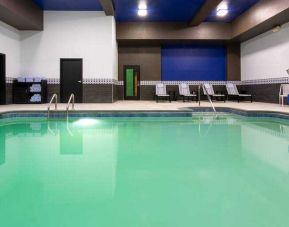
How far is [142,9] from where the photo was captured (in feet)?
35.4

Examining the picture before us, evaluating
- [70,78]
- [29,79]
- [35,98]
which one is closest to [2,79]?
[29,79]

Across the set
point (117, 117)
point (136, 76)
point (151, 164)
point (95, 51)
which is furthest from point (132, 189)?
point (136, 76)

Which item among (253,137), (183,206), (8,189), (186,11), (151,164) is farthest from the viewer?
(186,11)

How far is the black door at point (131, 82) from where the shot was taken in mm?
13758

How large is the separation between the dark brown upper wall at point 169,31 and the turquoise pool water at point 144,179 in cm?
785

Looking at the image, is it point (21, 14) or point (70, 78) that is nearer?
point (21, 14)

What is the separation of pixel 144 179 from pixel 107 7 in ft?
26.0

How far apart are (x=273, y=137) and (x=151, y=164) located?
2628mm

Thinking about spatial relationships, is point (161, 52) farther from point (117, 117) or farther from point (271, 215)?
point (271, 215)

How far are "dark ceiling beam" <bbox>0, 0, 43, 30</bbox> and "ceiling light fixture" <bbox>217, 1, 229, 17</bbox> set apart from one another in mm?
5593

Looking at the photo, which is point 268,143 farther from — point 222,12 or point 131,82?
point 131,82

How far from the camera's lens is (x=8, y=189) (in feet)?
8.12

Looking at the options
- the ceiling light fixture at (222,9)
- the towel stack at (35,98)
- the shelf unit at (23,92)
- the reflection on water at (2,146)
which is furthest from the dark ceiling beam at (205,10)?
the reflection on water at (2,146)

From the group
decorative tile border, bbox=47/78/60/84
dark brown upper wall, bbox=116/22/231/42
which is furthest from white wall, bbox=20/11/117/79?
dark brown upper wall, bbox=116/22/231/42
